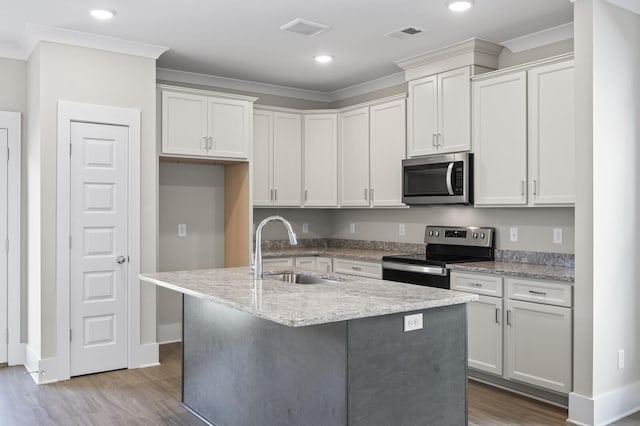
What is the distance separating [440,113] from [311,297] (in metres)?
2.62

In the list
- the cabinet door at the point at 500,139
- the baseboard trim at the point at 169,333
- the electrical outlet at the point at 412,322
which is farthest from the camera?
Answer: the baseboard trim at the point at 169,333

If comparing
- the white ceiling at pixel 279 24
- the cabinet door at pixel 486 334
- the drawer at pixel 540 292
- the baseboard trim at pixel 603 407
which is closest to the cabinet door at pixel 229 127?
the white ceiling at pixel 279 24

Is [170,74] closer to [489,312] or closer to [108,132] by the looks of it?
[108,132]

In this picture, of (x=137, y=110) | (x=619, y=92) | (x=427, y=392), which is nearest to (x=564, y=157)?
(x=619, y=92)

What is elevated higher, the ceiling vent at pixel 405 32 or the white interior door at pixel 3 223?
the ceiling vent at pixel 405 32

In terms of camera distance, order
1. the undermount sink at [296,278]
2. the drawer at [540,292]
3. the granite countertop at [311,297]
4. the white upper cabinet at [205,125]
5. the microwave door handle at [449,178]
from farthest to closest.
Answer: the white upper cabinet at [205,125], the microwave door handle at [449,178], the drawer at [540,292], the undermount sink at [296,278], the granite countertop at [311,297]

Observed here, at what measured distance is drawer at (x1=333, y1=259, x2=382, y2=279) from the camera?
5008 millimetres

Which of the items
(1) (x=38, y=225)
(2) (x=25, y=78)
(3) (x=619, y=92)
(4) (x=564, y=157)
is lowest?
(1) (x=38, y=225)

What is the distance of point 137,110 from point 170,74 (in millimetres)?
986

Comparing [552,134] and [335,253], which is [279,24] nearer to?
[552,134]

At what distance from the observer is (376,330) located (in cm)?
237

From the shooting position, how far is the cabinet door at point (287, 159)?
5.71 meters

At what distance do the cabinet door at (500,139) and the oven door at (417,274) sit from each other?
639 millimetres

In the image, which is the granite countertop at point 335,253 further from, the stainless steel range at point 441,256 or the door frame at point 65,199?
the door frame at point 65,199
